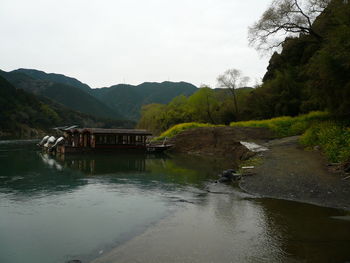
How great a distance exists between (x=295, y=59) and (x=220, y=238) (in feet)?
127

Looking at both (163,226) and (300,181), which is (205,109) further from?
(163,226)

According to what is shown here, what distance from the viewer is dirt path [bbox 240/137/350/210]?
1300 cm

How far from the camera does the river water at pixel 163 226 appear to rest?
8.20m

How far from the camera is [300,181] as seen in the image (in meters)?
15.3

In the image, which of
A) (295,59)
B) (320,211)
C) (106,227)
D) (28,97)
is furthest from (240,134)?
(28,97)

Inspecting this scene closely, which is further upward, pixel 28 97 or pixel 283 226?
pixel 28 97

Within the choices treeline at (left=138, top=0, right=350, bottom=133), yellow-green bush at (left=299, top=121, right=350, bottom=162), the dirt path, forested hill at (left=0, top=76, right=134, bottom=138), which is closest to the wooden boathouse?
treeline at (left=138, top=0, right=350, bottom=133)

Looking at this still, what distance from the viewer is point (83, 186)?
1872cm

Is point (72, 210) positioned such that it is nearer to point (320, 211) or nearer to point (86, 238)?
point (86, 238)

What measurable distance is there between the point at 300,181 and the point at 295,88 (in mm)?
26390

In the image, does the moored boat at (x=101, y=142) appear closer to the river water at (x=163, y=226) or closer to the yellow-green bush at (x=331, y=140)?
the river water at (x=163, y=226)

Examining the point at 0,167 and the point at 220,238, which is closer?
the point at 220,238

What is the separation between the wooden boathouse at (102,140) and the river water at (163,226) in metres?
22.0

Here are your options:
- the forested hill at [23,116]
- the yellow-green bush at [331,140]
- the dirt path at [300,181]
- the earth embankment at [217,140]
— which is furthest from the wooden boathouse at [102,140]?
the forested hill at [23,116]
